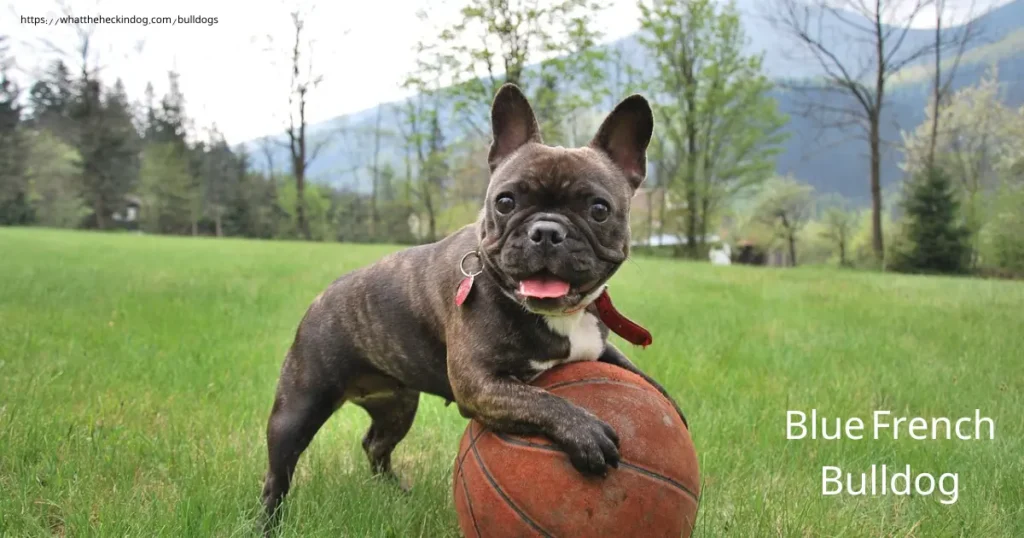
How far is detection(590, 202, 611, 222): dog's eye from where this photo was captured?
3.03m

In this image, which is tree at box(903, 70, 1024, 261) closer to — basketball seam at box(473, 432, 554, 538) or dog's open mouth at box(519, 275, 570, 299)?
dog's open mouth at box(519, 275, 570, 299)

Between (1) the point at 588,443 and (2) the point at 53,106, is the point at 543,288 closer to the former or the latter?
(1) the point at 588,443

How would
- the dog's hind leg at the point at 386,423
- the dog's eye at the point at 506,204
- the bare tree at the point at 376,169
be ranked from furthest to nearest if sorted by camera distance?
the bare tree at the point at 376,169 → the dog's hind leg at the point at 386,423 → the dog's eye at the point at 506,204

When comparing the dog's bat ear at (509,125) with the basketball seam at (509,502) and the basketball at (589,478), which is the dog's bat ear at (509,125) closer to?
the basketball at (589,478)

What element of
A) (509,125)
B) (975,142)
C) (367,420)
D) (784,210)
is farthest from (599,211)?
(784,210)

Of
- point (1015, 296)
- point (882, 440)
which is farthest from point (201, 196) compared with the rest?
point (882, 440)

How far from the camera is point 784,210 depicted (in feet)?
196

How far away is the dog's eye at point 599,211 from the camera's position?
303cm

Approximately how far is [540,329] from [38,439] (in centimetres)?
316

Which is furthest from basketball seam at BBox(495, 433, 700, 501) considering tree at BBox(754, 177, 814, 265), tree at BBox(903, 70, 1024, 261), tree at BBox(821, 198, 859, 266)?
tree at BBox(754, 177, 814, 265)

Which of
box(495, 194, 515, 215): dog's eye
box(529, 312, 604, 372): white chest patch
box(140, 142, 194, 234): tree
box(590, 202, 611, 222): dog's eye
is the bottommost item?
box(529, 312, 604, 372): white chest patch

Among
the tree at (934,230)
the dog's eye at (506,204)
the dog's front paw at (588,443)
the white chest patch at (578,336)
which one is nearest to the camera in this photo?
the dog's front paw at (588,443)

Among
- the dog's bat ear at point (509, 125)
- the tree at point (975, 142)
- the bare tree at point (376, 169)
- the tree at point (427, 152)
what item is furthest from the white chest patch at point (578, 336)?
the bare tree at point (376, 169)

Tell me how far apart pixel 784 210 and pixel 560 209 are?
61.2m
